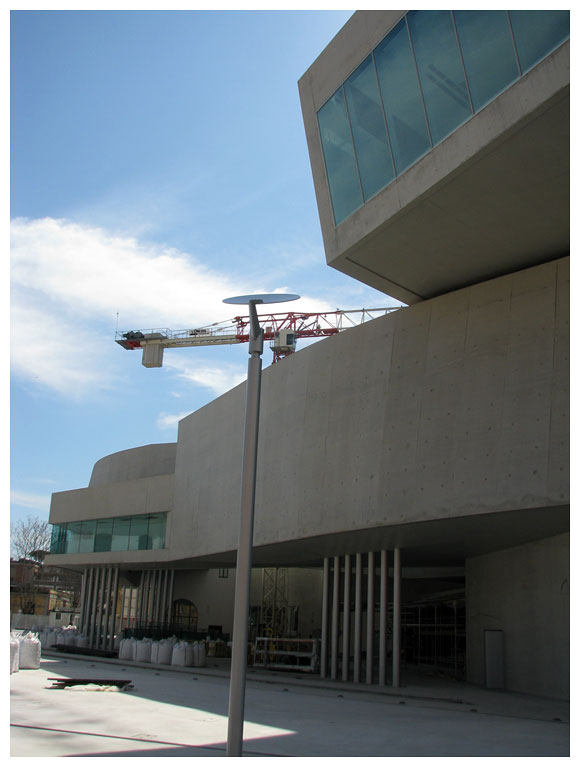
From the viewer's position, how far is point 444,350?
62.3 ft

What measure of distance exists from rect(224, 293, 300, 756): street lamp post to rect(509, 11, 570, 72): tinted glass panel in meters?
6.92

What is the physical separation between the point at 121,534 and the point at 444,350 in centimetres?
Result: 2718

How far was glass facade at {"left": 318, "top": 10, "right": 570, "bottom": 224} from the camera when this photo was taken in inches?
500

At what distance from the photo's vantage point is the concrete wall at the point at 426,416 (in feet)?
54.3

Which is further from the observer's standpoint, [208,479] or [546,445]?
[208,479]

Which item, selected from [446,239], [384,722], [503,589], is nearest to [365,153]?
[446,239]

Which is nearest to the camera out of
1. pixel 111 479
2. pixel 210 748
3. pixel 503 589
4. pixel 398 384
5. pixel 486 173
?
pixel 210 748

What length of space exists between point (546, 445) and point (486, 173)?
20.0 ft

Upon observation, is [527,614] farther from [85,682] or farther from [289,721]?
[85,682]

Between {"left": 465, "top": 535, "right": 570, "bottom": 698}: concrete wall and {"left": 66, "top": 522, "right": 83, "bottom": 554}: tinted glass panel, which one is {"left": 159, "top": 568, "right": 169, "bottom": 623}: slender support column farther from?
{"left": 465, "top": 535, "right": 570, "bottom": 698}: concrete wall

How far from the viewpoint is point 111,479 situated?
48.3 meters

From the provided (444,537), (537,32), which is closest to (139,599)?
(444,537)

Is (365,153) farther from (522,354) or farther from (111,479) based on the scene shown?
(111,479)

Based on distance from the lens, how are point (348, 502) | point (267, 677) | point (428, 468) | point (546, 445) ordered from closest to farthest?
1. point (546, 445)
2. point (428, 468)
3. point (348, 502)
4. point (267, 677)
